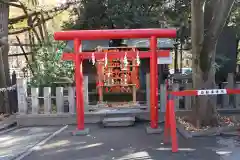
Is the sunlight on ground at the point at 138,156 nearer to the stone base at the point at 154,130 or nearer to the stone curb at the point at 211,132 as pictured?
the stone curb at the point at 211,132

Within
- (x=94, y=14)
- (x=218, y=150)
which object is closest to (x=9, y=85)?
(x=94, y=14)

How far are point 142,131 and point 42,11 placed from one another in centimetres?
1144

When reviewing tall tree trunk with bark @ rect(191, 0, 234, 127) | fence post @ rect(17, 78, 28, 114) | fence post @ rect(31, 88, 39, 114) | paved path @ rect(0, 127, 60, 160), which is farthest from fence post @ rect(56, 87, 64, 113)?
tall tree trunk with bark @ rect(191, 0, 234, 127)

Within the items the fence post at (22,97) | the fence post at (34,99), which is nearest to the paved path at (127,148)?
the fence post at (34,99)

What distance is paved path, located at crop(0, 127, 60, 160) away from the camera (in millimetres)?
7017

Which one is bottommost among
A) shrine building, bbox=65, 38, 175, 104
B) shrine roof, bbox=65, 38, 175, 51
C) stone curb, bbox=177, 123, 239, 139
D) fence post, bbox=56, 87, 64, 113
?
stone curb, bbox=177, 123, 239, 139

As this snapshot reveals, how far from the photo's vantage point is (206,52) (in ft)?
27.5

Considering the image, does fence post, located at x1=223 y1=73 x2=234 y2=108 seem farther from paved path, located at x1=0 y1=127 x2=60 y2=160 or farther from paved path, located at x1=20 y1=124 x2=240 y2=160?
paved path, located at x1=0 y1=127 x2=60 y2=160

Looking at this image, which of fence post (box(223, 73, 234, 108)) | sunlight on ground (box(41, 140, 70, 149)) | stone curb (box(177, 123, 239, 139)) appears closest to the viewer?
sunlight on ground (box(41, 140, 70, 149))

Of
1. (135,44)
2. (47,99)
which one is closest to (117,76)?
(135,44)

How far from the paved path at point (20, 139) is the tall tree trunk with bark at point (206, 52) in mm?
4303

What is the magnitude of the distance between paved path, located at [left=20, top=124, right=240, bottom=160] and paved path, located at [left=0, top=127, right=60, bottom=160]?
1.49 feet

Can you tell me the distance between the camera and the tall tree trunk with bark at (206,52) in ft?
26.9

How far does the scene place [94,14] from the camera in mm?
14156
